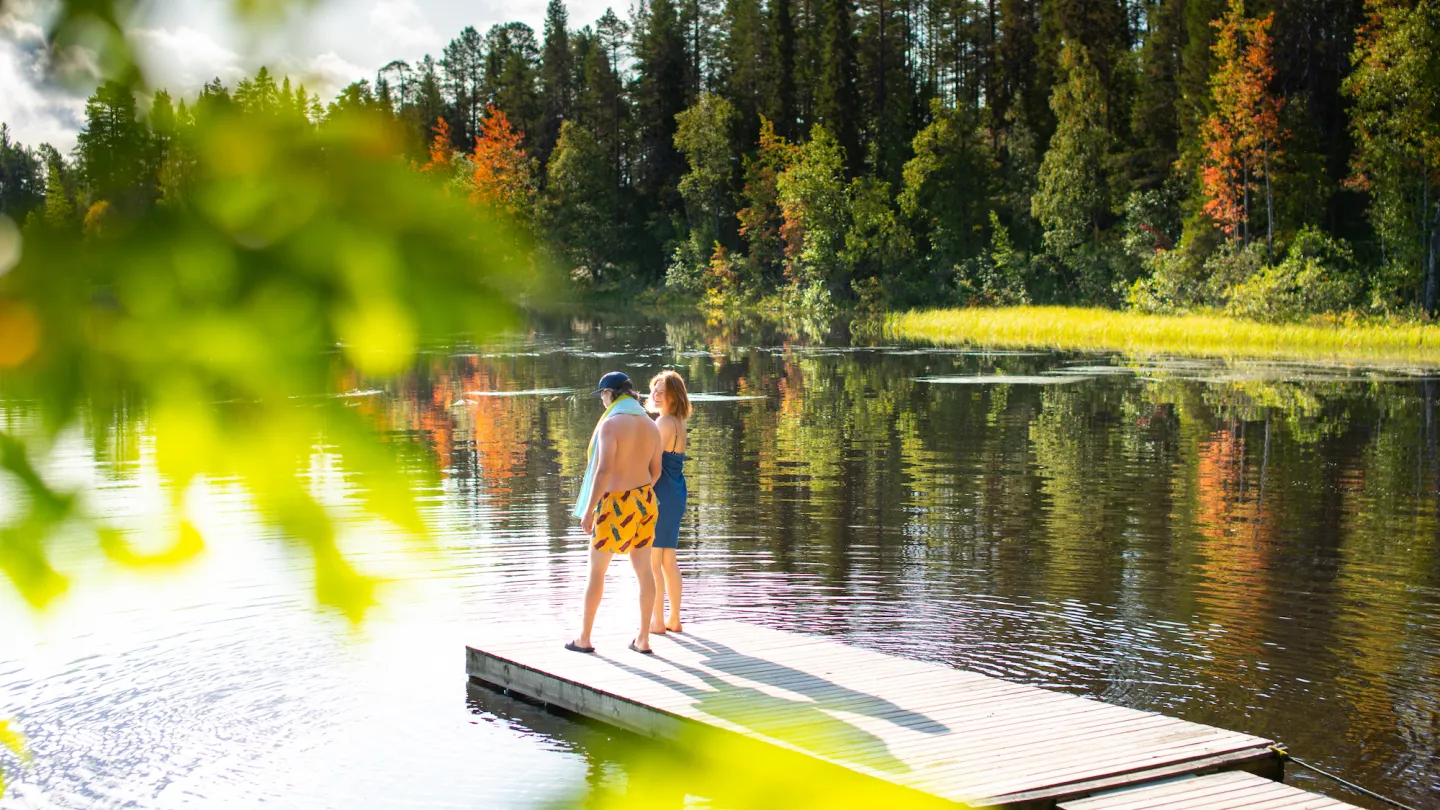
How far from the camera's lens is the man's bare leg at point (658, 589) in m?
9.17

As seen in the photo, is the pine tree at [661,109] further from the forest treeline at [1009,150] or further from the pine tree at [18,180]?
the pine tree at [18,180]

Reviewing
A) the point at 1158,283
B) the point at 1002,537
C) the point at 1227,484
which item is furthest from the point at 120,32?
the point at 1158,283

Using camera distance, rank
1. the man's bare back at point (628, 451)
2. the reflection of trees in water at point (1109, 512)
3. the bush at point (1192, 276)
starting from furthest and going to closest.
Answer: the bush at point (1192, 276)
the reflection of trees in water at point (1109, 512)
the man's bare back at point (628, 451)

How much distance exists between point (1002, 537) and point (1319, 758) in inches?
266

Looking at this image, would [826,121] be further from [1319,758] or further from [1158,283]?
[1319,758]

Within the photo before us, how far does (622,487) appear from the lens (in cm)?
836

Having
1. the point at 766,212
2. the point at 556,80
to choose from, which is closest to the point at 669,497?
the point at 766,212

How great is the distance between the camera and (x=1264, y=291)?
4688cm

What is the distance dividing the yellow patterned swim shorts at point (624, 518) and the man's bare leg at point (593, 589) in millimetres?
113

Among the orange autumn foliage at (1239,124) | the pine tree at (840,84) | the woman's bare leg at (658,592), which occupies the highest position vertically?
the pine tree at (840,84)

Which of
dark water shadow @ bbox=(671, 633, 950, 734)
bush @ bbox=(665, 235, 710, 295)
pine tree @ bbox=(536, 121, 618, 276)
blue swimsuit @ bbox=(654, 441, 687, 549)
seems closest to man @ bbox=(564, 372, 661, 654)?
blue swimsuit @ bbox=(654, 441, 687, 549)

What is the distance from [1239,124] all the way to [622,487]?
48126 millimetres

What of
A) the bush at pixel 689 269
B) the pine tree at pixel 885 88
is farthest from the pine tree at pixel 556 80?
the pine tree at pixel 885 88

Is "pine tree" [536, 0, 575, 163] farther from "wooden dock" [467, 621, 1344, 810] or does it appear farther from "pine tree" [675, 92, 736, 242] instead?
"wooden dock" [467, 621, 1344, 810]
